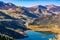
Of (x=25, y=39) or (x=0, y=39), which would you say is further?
(x=25, y=39)

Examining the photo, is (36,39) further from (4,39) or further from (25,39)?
(4,39)

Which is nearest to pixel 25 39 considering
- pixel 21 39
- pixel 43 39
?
pixel 21 39

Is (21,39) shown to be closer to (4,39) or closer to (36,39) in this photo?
(36,39)

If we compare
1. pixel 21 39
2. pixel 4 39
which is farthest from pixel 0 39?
pixel 21 39

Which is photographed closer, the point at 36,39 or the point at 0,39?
the point at 0,39

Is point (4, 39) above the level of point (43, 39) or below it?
below

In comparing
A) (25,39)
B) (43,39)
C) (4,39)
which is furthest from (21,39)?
(4,39)

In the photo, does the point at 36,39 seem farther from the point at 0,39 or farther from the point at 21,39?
the point at 0,39

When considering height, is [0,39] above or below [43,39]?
below
